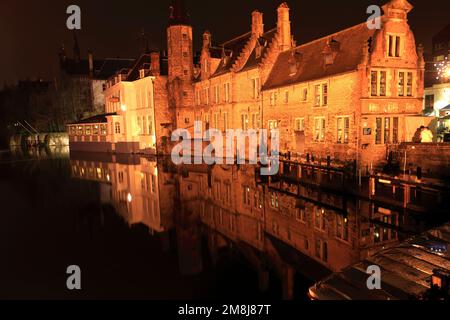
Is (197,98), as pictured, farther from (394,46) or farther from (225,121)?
(394,46)

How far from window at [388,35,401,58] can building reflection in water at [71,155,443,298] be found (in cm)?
923

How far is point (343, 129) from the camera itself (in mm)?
22828

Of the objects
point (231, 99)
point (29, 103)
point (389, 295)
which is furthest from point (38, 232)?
point (29, 103)

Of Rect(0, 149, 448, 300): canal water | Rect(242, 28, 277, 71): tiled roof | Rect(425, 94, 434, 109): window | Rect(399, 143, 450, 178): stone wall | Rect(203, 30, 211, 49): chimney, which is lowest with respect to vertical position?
Rect(0, 149, 448, 300): canal water

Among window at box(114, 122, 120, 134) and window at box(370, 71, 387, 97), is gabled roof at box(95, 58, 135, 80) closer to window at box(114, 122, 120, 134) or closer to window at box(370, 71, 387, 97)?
window at box(114, 122, 120, 134)

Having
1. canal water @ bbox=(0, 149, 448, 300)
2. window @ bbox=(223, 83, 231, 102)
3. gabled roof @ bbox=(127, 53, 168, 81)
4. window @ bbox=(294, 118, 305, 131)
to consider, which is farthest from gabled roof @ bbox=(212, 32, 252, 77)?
canal water @ bbox=(0, 149, 448, 300)

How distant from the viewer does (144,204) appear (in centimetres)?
2000

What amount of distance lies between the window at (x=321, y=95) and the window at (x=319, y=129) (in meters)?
1.22

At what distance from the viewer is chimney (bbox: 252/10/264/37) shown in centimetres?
3581

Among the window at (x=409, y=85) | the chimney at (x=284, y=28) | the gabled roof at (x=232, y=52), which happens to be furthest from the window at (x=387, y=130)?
the gabled roof at (x=232, y=52)

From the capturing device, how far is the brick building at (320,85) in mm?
21547

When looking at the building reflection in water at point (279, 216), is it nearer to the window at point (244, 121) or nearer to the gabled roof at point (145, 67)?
the window at point (244, 121)

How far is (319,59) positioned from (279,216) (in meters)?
16.2
